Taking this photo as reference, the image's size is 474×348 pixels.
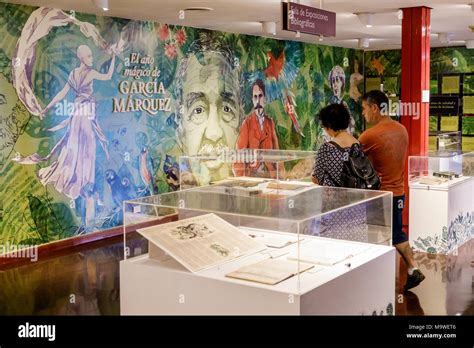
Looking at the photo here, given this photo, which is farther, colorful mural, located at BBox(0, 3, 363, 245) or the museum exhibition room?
colorful mural, located at BBox(0, 3, 363, 245)

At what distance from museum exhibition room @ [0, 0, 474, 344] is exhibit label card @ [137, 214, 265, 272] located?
1cm

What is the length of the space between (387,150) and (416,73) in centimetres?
265

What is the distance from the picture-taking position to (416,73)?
24.9ft

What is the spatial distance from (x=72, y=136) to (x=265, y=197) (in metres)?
4.64

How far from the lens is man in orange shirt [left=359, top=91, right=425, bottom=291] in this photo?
528 cm

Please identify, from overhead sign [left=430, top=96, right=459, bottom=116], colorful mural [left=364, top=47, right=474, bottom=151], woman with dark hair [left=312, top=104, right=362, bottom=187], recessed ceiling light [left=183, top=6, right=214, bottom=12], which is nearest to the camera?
woman with dark hair [left=312, top=104, right=362, bottom=187]

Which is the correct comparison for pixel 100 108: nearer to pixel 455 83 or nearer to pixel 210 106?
pixel 210 106

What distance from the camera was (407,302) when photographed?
5355 millimetres

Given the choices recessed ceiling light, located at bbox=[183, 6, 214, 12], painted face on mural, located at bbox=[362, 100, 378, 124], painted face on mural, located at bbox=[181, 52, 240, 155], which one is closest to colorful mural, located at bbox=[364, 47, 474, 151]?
painted face on mural, located at bbox=[181, 52, 240, 155]

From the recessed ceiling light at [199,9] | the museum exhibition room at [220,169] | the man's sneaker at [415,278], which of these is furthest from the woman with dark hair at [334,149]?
the recessed ceiling light at [199,9]

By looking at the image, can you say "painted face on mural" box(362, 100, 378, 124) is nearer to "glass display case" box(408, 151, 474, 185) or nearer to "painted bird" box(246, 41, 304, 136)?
"glass display case" box(408, 151, 474, 185)

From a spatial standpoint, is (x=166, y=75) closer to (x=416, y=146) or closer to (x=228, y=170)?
(x=228, y=170)
